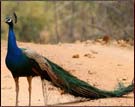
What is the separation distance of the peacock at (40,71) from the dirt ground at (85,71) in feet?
0.45

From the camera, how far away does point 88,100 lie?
26.7 feet

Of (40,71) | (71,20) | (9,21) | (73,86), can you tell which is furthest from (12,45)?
(71,20)

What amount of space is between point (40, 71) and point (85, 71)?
9.07 feet

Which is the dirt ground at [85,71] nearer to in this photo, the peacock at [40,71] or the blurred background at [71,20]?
the peacock at [40,71]

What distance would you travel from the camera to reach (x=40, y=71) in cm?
773

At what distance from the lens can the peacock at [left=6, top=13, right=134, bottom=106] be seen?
25.0ft

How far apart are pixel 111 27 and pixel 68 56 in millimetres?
6630

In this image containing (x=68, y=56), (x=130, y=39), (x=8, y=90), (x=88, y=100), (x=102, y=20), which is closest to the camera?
(x=88, y=100)

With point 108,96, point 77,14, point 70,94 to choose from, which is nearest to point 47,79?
point 70,94

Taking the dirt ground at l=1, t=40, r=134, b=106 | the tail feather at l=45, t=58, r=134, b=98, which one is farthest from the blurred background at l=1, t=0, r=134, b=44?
the tail feather at l=45, t=58, r=134, b=98

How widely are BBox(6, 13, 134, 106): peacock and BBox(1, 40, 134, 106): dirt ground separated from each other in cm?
14

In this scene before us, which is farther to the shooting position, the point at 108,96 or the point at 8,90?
the point at 8,90

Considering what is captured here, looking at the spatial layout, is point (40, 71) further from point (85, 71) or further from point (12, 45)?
point (85, 71)

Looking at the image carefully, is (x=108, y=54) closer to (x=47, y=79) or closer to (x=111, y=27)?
(x=47, y=79)
